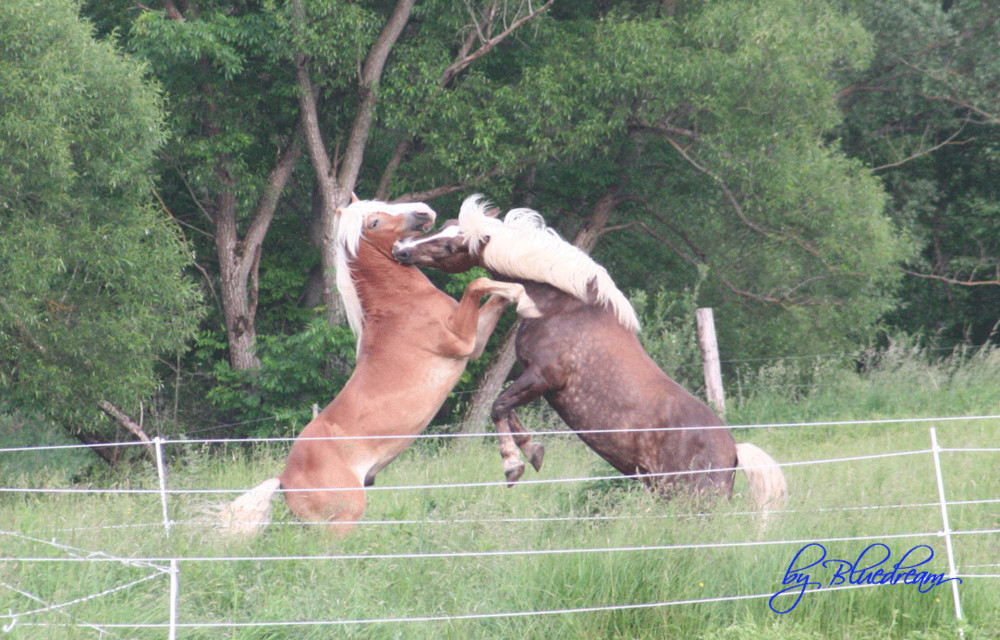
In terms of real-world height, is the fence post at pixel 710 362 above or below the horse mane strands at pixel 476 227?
below

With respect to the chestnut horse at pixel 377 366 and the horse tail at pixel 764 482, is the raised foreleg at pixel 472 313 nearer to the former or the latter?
the chestnut horse at pixel 377 366

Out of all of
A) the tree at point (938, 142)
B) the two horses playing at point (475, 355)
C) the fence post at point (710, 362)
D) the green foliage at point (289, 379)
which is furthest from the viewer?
the tree at point (938, 142)

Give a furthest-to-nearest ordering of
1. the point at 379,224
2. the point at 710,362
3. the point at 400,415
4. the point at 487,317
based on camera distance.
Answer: the point at 710,362 → the point at 379,224 → the point at 487,317 → the point at 400,415

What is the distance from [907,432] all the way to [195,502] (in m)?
7.48

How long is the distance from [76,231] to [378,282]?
6.07 meters

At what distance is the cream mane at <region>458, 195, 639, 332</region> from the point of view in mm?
5684

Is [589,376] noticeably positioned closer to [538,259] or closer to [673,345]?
[538,259]

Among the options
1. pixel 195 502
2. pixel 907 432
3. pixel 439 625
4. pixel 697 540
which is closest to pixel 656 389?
pixel 697 540

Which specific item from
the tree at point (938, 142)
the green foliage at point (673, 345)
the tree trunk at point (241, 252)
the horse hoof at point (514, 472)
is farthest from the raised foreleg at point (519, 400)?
the tree at point (938, 142)

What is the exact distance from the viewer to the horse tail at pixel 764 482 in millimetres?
5207

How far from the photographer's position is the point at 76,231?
10539 mm

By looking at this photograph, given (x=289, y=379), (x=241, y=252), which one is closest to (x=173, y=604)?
(x=289, y=379)

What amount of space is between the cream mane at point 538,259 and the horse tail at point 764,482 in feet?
3.44
